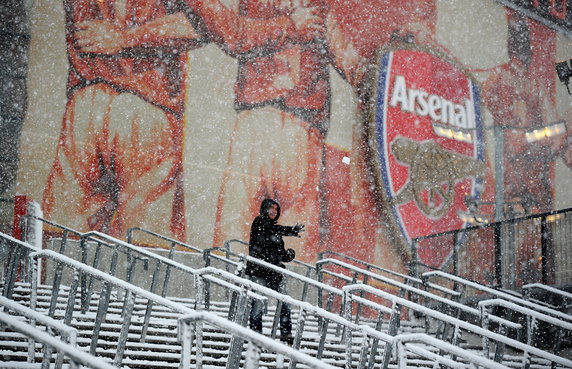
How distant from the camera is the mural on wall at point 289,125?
1162 cm

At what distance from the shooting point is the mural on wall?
38.1 ft

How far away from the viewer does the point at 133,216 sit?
11.8 meters

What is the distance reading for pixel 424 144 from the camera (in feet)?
52.8

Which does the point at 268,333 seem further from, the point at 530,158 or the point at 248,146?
the point at 530,158

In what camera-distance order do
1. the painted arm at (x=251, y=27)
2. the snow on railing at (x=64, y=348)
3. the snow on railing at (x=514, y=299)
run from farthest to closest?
the painted arm at (x=251, y=27) < the snow on railing at (x=514, y=299) < the snow on railing at (x=64, y=348)

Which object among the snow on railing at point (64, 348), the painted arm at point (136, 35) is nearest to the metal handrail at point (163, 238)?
the painted arm at point (136, 35)

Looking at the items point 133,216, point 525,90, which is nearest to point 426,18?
point 525,90

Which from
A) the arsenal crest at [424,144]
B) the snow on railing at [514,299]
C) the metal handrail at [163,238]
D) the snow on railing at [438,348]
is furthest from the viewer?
the arsenal crest at [424,144]

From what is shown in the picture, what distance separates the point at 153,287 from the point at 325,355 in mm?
2070

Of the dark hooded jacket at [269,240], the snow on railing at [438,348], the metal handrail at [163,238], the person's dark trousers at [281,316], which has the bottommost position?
the person's dark trousers at [281,316]

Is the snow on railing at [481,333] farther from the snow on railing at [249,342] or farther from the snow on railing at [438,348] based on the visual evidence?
the snow on railing at [249,342]

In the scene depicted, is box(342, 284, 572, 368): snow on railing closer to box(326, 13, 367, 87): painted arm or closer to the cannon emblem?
box(326, 13, 367, 87): painted arm

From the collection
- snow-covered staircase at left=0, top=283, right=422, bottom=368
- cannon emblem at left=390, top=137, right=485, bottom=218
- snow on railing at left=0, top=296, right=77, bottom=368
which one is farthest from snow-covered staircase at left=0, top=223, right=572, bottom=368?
cannon emblem at left=390, top=137, right=485, bottom=218

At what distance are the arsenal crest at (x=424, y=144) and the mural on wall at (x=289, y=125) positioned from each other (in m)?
0.03
